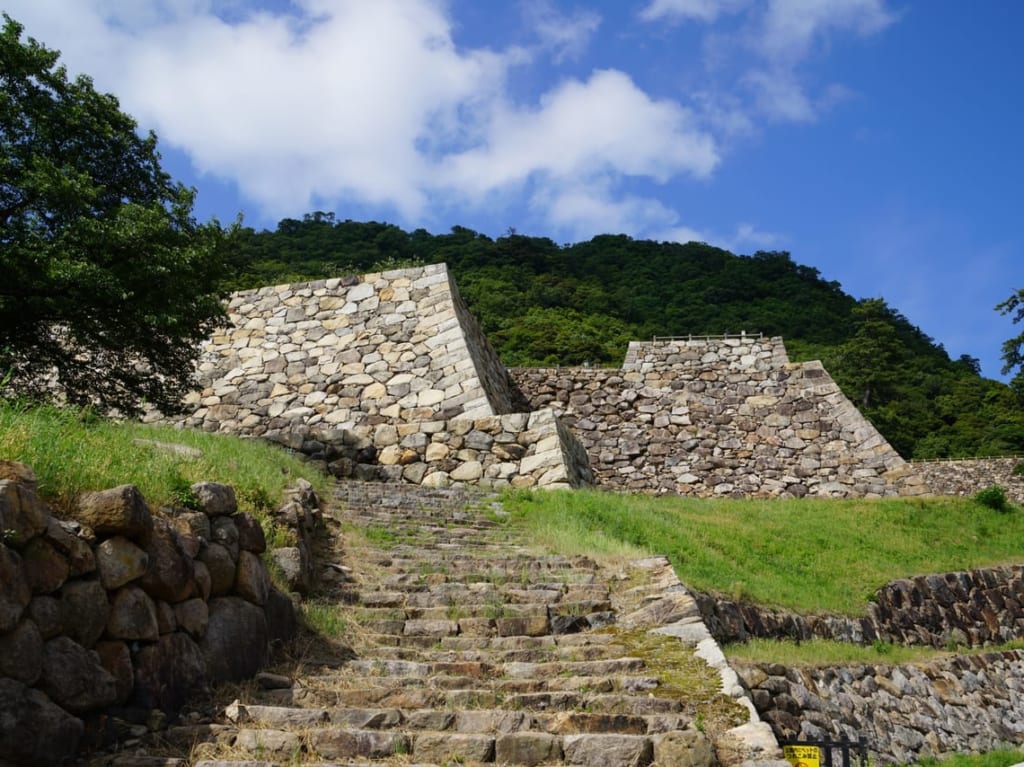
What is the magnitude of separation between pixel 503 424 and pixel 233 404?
5388 millimetres

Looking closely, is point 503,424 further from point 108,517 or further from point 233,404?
point 108,517

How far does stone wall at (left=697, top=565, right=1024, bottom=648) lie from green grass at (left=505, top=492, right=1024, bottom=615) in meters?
0.20

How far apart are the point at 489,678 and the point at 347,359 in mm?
10534

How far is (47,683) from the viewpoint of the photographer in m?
3.86

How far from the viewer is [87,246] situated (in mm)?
9695

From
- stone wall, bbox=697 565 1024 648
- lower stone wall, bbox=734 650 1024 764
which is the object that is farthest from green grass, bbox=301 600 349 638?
stone wall, bbox=697 565 1024 648

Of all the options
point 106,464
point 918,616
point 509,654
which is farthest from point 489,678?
point 918,616

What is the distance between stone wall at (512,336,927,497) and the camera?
17016 millimetres

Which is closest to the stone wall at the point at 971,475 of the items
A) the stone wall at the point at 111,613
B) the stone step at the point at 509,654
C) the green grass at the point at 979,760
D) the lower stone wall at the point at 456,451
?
the lower stone wall at the point at 456,451

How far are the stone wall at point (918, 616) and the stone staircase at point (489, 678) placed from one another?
1926 millimetres

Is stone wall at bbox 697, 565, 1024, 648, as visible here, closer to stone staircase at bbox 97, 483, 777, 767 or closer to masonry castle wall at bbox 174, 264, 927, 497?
stone staircase at bbox 97, 483, 777, 767

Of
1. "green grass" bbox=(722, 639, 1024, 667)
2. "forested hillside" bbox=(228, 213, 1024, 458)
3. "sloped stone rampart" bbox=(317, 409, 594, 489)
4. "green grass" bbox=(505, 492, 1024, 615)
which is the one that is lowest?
"green grass" bbox=(722, 639, 1024, 667)

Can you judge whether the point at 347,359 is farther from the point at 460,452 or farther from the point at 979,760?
the point at 979,760

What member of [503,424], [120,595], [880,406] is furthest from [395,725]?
[880,406]
